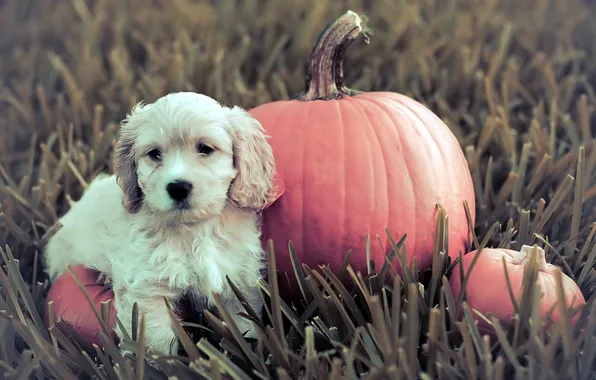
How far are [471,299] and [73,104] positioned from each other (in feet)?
9.69

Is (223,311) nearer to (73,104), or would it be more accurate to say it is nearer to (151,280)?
(151,280)

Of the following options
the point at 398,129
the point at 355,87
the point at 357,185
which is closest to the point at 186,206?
the point at 357,185

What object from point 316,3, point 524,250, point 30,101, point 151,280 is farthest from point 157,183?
point 316,3

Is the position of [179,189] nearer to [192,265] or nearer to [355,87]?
[192,265]

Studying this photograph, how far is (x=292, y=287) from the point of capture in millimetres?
2629

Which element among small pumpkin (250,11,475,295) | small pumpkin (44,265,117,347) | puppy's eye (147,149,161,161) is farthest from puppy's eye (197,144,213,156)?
small pumpkin (44,265,117,347)

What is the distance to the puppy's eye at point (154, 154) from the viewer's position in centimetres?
224

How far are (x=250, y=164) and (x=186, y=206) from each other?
286 millimetres

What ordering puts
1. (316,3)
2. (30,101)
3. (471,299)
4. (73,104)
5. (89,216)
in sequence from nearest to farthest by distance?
1. (471,299)
2. (89,216)
3. (73,104)
4. (30,101)
5. (316,3)

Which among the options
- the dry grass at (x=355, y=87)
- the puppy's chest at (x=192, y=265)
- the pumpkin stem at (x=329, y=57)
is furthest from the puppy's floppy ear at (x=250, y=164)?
the pumpkin stem at (x=329, y=57)

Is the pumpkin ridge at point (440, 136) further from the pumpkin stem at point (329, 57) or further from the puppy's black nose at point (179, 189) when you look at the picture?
the puppy's black nose at point (179, 189)

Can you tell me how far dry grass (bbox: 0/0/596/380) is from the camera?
206 centimetres

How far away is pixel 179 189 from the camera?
212 cm

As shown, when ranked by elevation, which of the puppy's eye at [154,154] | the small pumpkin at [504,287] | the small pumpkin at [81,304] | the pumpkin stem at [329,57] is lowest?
the small pumpkin at [81,304]
